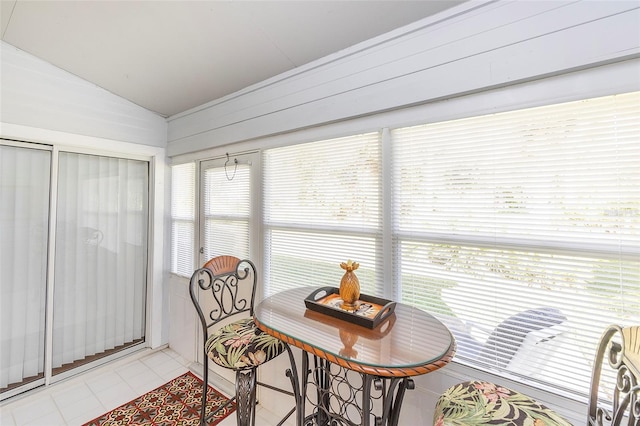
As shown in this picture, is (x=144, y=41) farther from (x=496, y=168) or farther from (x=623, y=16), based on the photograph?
(x=623, y=16)

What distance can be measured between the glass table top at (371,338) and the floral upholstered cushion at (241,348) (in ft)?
0.99

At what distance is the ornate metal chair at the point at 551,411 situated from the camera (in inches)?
32.3

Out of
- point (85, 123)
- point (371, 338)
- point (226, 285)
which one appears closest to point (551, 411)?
point (371, 338)

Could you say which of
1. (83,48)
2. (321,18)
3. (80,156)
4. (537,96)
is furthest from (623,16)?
(80,156)

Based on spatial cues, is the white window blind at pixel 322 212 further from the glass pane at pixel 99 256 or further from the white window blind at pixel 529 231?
the glass pane at pixel 99 256

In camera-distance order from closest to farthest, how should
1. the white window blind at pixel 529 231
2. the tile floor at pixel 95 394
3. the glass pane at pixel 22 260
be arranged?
the white window blind at pixel 529 231 < the tile floor at pixel 95 394 < the glass pane at pixel 22 260

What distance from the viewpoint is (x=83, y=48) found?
6.63ft

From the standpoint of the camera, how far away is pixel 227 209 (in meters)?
2.53

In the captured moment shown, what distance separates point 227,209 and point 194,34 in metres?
1.39

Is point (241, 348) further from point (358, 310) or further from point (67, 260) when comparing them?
point (67, 260)

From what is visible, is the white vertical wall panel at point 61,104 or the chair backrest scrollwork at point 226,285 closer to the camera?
the chair backrest scrollwork at point 226,285

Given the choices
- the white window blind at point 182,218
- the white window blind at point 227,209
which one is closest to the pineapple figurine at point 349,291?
the white window blind at point 227,209

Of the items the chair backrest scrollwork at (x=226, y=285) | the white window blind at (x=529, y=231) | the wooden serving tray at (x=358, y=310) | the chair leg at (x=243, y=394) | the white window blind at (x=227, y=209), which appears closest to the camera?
the white window blind at (x=529, y=231)

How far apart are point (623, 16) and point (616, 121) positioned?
15.5 inches
